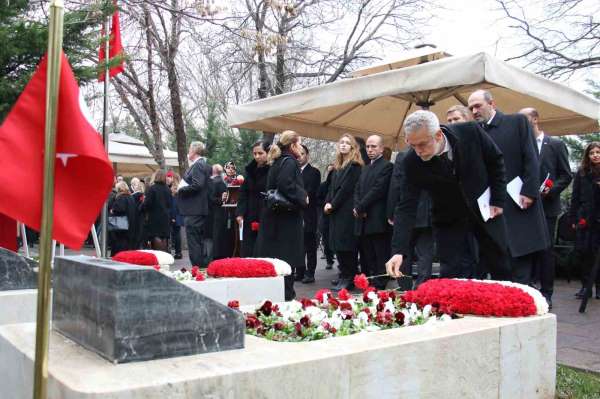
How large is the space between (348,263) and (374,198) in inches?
44.8

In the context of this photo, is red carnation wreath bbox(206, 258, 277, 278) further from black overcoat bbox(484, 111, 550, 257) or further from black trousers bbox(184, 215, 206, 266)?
black trousers bbox(184, 215, 206, 266)

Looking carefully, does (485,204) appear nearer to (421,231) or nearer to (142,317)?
(421,231)

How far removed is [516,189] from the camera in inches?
220

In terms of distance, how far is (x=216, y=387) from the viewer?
2475 mm

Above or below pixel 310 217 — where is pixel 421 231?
below

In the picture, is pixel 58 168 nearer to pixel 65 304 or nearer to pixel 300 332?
pixel 65 304

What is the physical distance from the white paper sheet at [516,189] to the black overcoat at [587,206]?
2.37 m

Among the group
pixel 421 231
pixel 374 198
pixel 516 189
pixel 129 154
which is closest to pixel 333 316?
pixel 516 189

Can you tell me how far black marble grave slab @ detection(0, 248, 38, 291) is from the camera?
4641 mm

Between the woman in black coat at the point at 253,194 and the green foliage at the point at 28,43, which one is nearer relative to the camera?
the green foliage at the point at 28,43

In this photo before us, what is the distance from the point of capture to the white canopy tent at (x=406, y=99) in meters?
6.18

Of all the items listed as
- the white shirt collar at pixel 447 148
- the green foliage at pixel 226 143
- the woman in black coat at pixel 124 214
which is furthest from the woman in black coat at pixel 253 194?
the green foliage at pixel 226 143

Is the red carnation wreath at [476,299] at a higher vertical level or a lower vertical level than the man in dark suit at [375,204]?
lower

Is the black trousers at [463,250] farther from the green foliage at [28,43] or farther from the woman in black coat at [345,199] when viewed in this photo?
the green foliage at [28,43]
